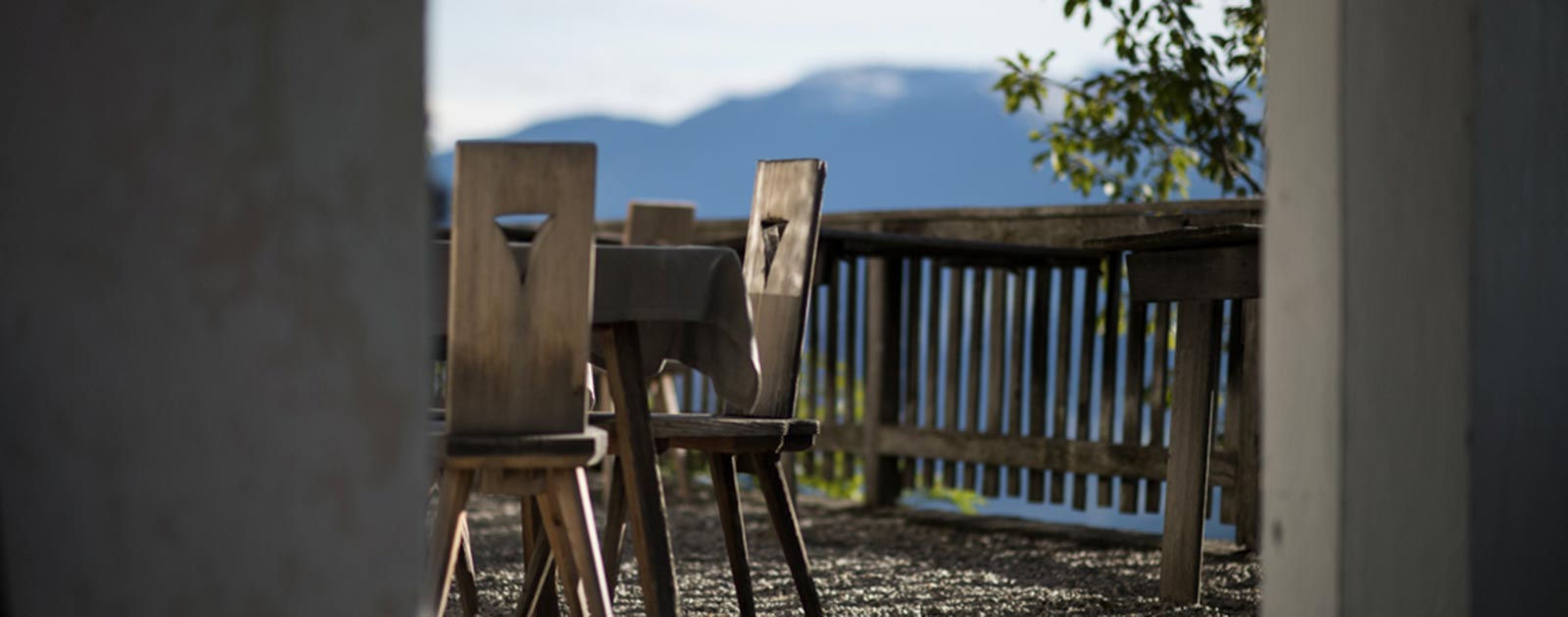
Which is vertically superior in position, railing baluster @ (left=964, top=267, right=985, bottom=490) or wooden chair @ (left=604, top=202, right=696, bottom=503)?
wooden chair @ (left=604, top=202, right=696, bottom=503)

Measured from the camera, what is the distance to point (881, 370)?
6.19m

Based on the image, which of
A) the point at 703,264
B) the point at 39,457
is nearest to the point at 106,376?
the point at 39,457

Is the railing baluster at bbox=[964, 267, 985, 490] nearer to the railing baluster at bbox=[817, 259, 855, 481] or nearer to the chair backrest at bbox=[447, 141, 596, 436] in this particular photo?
the railing baluster at bbox=[817, 259, 855, 481]

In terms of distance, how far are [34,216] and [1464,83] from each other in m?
1.92

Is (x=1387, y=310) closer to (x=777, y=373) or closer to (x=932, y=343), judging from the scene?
(x=777, y=373)

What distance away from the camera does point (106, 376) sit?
5.13 ft

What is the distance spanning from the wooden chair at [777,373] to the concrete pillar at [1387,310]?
4.10ft

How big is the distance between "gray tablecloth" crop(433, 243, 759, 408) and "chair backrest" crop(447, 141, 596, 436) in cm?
10

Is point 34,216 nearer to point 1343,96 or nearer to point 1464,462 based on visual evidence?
point 1343,96

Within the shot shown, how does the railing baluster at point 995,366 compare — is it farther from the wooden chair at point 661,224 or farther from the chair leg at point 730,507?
the chair leg at point 730,507

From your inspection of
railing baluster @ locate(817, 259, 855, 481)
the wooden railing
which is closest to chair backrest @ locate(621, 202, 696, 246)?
the wooden railing

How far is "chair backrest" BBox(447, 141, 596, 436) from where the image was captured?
2.67 metres

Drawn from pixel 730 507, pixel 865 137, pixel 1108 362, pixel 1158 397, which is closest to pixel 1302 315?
pixel 730 507

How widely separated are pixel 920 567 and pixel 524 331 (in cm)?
241
